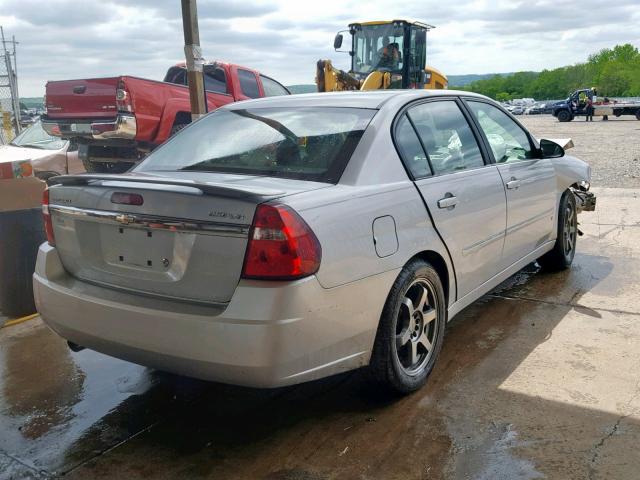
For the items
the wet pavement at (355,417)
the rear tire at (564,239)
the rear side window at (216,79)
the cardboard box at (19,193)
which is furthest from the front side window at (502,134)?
the rear side window at (216,79)

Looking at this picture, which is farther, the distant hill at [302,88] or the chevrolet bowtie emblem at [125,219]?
the distant hill at [302,88]

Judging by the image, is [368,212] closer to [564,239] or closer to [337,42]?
[564,239]

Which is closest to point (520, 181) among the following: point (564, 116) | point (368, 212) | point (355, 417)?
point (368, 212)

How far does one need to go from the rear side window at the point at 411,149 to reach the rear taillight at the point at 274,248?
1.07 metres

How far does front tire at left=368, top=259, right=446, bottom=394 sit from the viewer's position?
3014 mm

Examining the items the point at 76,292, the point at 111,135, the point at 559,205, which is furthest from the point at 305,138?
the point at 111,135

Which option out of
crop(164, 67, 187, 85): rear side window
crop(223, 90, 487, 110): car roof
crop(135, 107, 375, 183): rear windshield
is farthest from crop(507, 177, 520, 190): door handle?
crop(164, 67, 187, 85): rear side window

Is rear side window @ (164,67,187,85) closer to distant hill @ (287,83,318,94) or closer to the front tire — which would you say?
distant hill @ (287,83,318,94)

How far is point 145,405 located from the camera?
10.8ft

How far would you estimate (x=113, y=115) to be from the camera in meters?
9.11

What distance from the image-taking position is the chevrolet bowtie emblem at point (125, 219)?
2771mm

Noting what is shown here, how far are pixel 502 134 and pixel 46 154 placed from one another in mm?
7577

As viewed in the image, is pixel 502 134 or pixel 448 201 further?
pixel 502 134

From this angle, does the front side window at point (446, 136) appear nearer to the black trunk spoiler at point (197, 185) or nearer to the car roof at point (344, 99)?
the car roof at point (344, 99)
